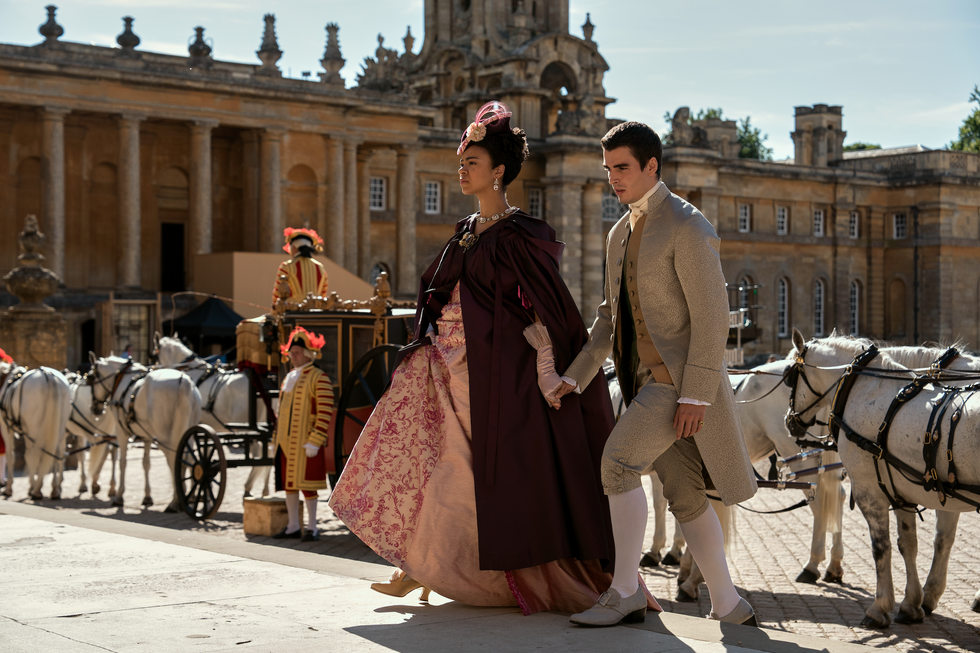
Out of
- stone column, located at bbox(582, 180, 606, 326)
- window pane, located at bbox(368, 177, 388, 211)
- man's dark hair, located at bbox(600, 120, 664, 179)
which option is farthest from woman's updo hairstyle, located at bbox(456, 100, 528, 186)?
stone column, located at bbox(582, 180, 606, 326)

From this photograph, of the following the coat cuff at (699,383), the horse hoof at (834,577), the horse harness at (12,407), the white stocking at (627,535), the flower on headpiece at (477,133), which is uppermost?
the flower on headpiece at (477,133)

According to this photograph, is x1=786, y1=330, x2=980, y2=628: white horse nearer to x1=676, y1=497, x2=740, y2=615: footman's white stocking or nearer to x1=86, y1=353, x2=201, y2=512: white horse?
x1=676, y1=497, x2=740, y2=615: footman's white stocking

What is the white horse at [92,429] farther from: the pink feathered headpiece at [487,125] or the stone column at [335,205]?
the stone column at [335,205]

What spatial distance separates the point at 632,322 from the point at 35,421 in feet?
40.0

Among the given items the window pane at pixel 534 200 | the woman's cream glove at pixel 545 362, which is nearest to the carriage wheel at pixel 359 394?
the woman's cream glove at pixel 545 362

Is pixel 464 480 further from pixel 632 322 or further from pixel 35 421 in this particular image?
pixel 35 421

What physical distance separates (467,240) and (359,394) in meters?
5.85

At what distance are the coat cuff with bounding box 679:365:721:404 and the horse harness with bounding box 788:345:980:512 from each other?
2.81 m

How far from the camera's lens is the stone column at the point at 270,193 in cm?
4031

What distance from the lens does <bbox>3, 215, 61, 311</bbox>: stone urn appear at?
24142mm

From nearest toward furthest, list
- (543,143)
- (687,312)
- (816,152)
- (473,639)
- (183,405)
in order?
(473,639) → (687,312) → (183,405) → (543,143) → (816,152)

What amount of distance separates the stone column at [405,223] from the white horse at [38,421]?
28.2 meters

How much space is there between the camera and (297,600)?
17.8ft

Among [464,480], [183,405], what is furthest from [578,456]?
[183,405]
